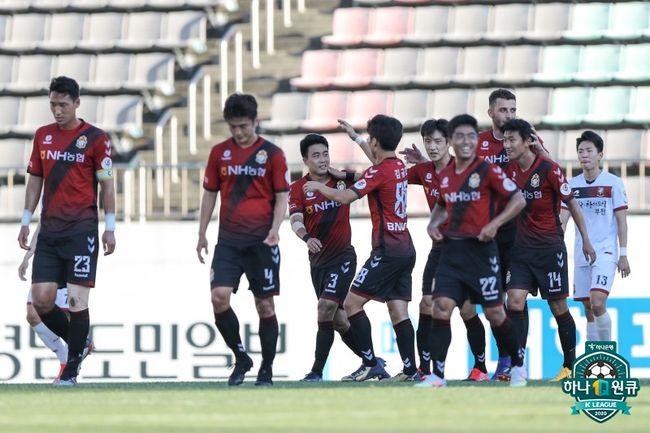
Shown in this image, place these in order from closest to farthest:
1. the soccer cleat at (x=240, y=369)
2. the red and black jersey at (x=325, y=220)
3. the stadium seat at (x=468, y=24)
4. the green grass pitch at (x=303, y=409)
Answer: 1. the green grass pitch at (x=303, y=409)
2. the soccer cleat at (x=240, y=369)
3. the red and black jersey at (x=325, y=220)
4. the stadium seat at (x=468, y=24)

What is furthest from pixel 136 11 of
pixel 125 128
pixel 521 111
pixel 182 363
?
pixel 182 363

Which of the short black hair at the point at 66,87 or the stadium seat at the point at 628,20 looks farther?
the stadium seat at the point at 628,20

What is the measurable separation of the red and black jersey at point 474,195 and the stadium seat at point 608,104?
8.18 m

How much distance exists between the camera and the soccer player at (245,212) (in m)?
10.6

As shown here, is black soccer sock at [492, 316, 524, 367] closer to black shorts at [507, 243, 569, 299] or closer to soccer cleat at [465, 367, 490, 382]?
black shorts at [507, 243, 569, 299]

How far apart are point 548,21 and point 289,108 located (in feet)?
11.3

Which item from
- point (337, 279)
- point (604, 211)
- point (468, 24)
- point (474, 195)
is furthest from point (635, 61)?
point (474, 195)

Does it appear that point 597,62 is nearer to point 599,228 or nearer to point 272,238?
point 599,228

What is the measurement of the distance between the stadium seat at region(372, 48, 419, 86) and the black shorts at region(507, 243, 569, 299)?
8.02 meters

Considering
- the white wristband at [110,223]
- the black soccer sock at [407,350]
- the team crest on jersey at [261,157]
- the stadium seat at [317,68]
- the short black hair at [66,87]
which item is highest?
the stadium seat at [317,68]

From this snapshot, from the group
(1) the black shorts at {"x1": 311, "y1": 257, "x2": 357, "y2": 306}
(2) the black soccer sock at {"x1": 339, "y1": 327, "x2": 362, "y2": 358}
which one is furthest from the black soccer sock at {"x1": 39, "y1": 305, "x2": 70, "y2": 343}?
(2) the black soccer sock at {"x1": 339, "y1": 327, "x2": 362, "y2": 358}

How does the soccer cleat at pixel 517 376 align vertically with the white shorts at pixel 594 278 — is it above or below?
below

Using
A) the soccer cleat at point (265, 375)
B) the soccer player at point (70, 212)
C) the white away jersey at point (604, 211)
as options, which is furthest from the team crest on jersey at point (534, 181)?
the soccer player at point (70, 212)

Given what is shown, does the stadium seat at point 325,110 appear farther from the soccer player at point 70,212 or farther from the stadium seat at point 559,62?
the soccer player at point 70,212
